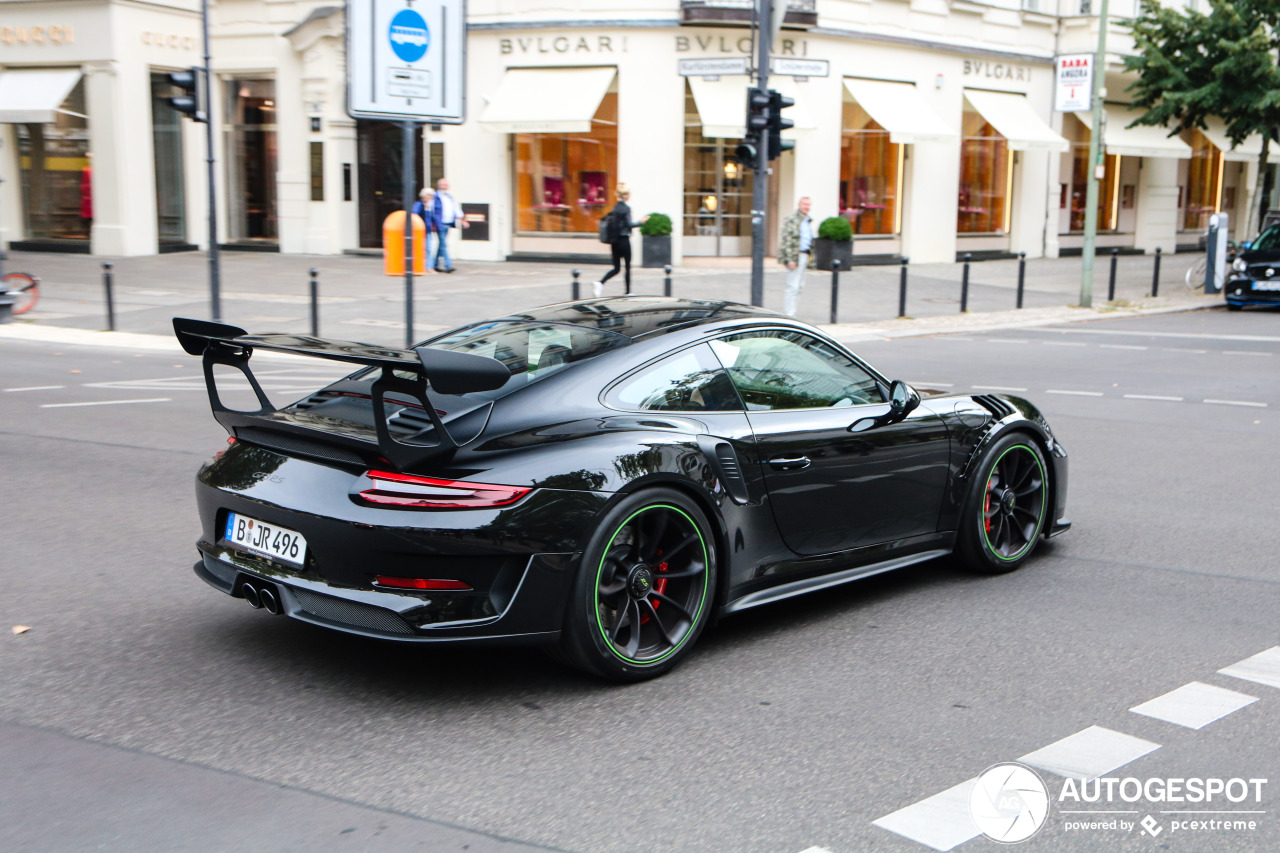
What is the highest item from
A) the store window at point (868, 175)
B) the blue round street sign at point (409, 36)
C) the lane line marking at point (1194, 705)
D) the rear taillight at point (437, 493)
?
the blue round street sign at point (409, 36)

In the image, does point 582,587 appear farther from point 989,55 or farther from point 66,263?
point 989,55

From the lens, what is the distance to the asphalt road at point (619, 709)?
351cm

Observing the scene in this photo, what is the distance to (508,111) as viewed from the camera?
2747 centimetres

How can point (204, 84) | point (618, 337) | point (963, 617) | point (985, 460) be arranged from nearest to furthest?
1. point (618, 337)
2. point (963, 617)
3. point (985, 460)
4. point (204, 84)

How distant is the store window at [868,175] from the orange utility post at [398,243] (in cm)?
1024

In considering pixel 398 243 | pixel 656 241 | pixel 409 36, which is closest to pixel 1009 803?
pixel 409 36

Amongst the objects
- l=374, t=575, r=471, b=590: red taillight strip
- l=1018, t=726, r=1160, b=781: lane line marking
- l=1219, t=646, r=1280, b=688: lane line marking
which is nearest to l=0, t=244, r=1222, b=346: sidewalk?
l=374, t=575, r=471, b=590: red taillight strip

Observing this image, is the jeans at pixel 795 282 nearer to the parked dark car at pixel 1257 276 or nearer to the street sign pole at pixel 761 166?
the street sign pole at pixel 761 166

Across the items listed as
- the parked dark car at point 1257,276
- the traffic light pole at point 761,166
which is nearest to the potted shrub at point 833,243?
the parked dark car at point 1257,276

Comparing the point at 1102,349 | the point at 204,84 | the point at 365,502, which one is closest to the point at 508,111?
the point at 204,84

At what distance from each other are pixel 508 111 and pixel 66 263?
974 centimetres

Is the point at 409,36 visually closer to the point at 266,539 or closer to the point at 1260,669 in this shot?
the point at 266,539

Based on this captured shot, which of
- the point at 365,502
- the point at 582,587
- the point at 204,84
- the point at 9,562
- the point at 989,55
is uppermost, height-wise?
the point at 989,55

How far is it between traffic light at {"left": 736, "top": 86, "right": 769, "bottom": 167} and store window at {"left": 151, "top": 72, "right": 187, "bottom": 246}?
55.4 ft
